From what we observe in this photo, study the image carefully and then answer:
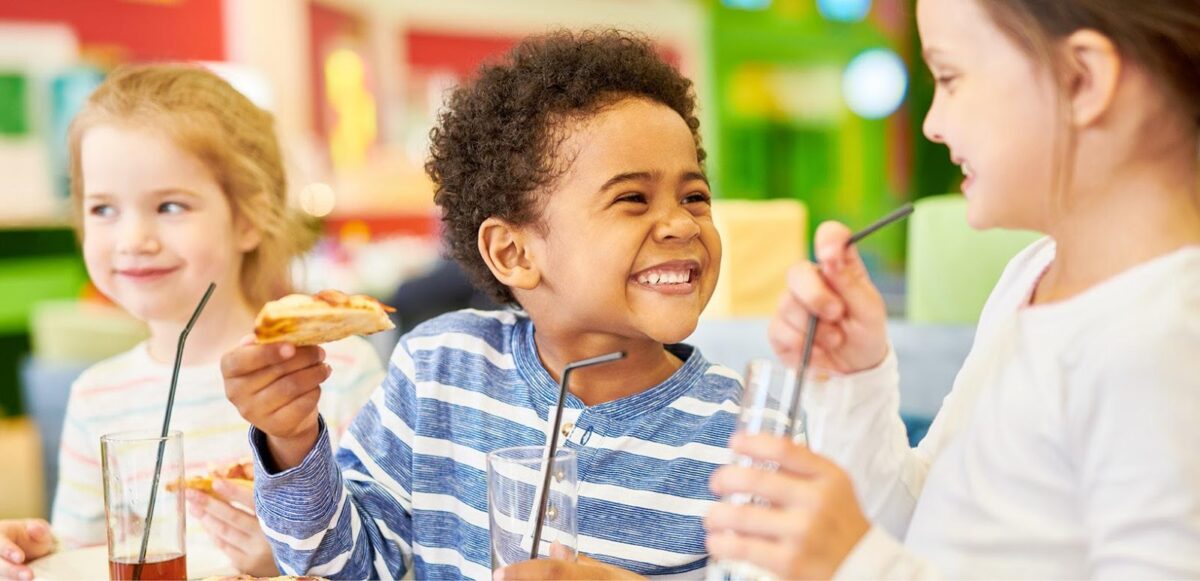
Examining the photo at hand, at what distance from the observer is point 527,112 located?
1373 millimetres

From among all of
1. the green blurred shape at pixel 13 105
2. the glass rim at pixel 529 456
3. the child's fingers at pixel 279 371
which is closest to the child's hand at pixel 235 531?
the child's fingers at pixel 279 371

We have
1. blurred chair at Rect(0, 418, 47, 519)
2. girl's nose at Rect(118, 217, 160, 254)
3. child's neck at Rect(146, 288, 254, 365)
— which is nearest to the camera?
girl's nose at Rect(118, 217, 160, 254)

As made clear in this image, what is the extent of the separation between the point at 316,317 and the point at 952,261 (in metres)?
1.27

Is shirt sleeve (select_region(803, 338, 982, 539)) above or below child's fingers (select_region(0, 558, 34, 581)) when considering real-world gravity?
above

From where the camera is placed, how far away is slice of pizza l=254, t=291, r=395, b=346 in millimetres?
1015

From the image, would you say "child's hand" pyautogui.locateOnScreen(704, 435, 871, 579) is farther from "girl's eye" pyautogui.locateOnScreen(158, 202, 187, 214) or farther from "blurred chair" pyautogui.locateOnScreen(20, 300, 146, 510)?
"blurred chair" pyautogui.locateOnScreen(20, 300, 146, 510)

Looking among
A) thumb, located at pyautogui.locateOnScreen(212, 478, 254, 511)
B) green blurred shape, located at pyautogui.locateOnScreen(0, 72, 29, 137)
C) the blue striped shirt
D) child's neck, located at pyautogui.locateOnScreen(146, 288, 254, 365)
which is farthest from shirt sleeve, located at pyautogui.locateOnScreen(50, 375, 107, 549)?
green blurred shape, located at pyautogui.locateOnScreen(0, 72, 29, 137)

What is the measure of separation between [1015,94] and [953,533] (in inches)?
13.1

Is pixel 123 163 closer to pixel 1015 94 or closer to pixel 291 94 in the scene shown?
pixel 1015 94

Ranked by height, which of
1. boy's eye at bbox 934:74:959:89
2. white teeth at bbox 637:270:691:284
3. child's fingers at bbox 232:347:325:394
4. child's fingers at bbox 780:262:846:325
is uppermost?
boy's eye at bbox 934:74:959:89

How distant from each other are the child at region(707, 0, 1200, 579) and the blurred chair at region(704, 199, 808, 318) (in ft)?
5.08

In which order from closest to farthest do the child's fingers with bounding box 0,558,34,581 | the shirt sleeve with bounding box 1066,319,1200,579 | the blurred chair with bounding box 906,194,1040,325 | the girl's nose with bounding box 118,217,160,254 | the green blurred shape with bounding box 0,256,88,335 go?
the shirt sleeve with bounding box 1066,319,1200,579 < the child's fingers with bounding box 0,558,34,581 < the girl's nose with bounding box 118,217,160,254 < the blurred chair with bounding box 906,194,1040,325 < the green blurred shape with bounding box 0,256,88,335

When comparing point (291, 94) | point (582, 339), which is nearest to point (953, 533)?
point (582, 339)

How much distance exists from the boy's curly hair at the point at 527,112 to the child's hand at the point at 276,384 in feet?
1.08
